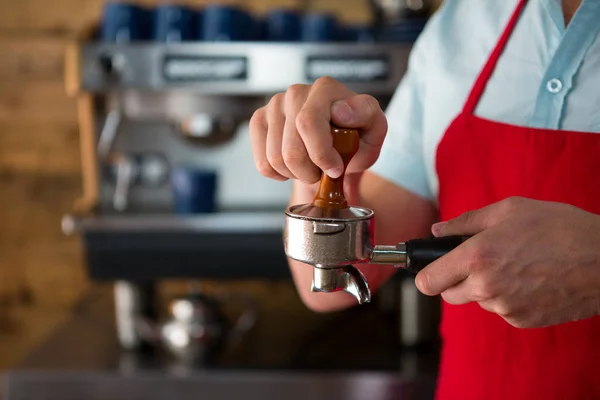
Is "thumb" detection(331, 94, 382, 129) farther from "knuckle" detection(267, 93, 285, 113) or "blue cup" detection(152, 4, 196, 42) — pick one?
"blue cup" detection(152, 4, 196, 42)

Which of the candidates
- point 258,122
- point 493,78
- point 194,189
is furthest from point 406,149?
point 194,189

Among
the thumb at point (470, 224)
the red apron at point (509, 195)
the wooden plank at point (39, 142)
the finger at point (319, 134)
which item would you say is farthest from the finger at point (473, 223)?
the wooden plank at point (39, 142)

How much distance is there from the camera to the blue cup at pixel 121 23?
1548mm

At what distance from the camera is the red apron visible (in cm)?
79

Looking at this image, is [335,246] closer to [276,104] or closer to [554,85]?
[276,104]

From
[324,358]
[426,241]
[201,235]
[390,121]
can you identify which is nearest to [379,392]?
[324,358]

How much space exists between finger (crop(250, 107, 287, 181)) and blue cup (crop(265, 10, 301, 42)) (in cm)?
99

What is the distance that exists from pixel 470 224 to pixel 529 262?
6cm

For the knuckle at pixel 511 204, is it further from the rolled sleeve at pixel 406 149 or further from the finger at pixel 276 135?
the rolled sleeve at pixel 406 149

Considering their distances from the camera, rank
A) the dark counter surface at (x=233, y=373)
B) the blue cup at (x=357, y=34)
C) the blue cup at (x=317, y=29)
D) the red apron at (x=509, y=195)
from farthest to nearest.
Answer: the blue cup at (x=357, y=34) → the blue cup at (x=317, y=29) → the dark counter surface at (x=233, y=373) → the red apron at (x=509, y=195)

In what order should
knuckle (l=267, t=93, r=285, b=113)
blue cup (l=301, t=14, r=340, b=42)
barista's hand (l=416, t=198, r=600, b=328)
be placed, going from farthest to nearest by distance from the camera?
blue cup (l=301, t=14, r=340, b=42) < knuckle (l=267, t=93, r=285, b=113) < barista's hand (l=416, t=198, r=600, b=328)

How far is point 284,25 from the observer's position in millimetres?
1612

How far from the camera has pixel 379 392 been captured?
1461mm

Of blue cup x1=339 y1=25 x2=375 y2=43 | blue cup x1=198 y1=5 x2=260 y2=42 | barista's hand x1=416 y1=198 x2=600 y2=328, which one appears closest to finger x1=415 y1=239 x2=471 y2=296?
barista's hand x1=416 y1=198 x2=600 y2=328
